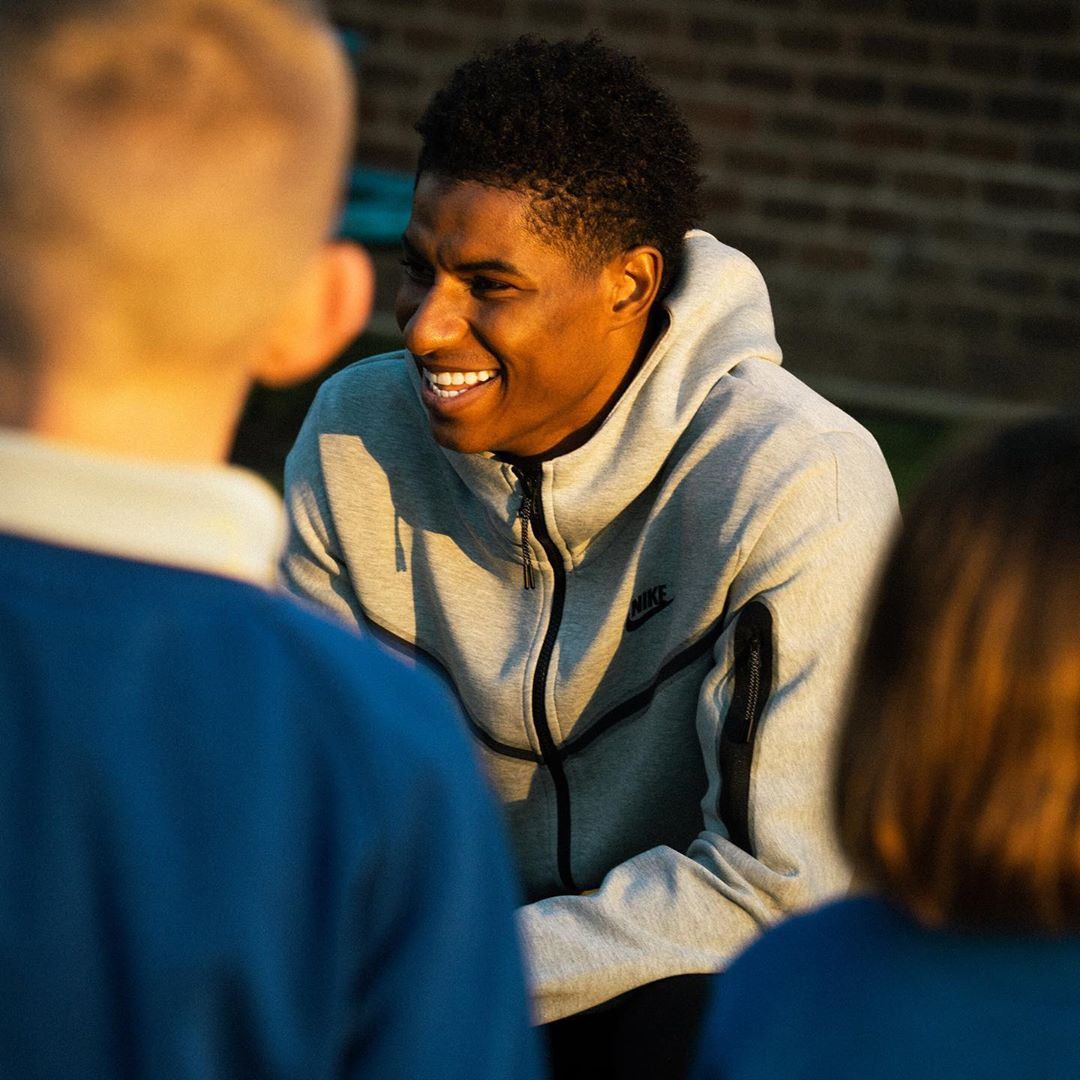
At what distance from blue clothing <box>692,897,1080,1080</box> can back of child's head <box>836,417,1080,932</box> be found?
3 centimetres

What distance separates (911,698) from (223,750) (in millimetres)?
507

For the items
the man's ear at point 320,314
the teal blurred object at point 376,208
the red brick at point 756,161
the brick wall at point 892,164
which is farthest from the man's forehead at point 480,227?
the red brick at point 756,161

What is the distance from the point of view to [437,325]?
2.67m

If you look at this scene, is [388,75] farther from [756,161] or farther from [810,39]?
[810,39]

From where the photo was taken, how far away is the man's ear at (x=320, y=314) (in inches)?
53.1

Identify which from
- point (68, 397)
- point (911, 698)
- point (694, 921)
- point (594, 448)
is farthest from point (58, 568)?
point (594, 448)

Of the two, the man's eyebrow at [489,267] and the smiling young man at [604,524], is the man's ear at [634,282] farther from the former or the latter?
the man's eyebrow at [489,267]

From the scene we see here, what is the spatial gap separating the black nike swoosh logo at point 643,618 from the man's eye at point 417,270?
23.9 inches

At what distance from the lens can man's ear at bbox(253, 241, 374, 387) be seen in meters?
1.35

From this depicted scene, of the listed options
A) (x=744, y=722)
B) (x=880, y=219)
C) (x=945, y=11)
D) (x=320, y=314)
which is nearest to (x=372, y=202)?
(x=880, y=219)

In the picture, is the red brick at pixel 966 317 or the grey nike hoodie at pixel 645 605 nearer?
the grey nike hoodie at pixel 645 605

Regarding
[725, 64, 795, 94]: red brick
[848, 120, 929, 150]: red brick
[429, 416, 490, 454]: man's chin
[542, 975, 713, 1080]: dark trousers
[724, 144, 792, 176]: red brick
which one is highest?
[725, 64, 795, 94]: red brick

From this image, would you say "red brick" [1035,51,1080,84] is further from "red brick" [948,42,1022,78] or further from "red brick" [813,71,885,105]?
"red brick" [813,71,885,105]

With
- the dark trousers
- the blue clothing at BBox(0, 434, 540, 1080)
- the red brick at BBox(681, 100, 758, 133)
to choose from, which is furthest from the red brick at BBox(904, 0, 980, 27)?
the blue clothing at BBox(0, 434, 540, 1080)
